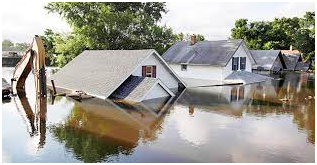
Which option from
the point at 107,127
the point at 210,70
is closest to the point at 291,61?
the point at 210,70

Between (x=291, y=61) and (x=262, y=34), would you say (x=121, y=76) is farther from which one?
(x=262, y=34)

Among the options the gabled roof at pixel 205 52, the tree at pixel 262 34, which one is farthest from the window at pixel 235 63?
the tree at pixel 262 34

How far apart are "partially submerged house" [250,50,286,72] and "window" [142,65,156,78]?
26.8 meters

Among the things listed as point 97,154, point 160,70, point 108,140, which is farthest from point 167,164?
point 160,70

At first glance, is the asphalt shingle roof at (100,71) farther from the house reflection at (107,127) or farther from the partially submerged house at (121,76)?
the house reflection at (107,127)

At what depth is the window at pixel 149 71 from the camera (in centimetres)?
2259

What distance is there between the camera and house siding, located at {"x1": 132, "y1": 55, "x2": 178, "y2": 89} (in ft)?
73.1

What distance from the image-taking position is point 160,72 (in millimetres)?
23703

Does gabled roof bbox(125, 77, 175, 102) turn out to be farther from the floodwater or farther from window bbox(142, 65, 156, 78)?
window bbox(142, 65, 156, 78)

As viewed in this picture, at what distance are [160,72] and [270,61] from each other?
2710 centimetres

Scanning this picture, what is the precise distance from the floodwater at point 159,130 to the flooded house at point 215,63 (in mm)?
10940

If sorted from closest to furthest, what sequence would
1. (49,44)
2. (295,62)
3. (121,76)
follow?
(121,76) < (295,62) < (49,44)

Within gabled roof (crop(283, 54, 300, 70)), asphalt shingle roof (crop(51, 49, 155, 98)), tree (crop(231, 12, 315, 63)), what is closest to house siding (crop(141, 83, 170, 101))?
asphalt shingle roof (crop(51, 49, 155, 98))

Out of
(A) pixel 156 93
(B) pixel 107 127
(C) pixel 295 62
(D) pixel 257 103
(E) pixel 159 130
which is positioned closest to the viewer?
(E) pixel 159 130
